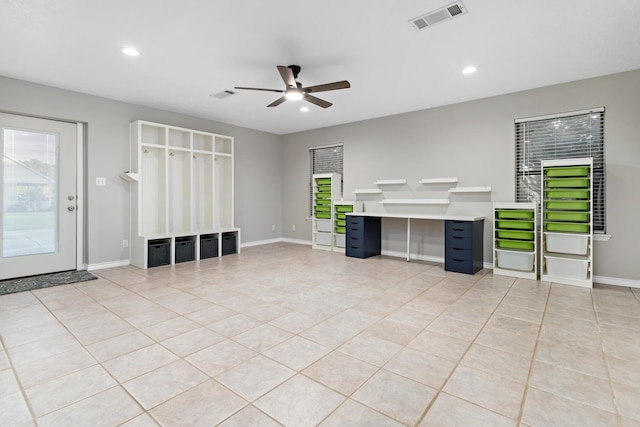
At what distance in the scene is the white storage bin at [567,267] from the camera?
396cm

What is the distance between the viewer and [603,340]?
247cm

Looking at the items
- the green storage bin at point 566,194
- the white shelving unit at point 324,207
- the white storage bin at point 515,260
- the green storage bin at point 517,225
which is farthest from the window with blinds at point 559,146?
the white shelving unit at point 324,207

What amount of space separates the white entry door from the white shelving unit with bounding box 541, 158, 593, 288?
6857 mm

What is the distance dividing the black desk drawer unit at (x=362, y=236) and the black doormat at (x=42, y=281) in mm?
4109

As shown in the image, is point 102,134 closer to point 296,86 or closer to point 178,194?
point 178,194

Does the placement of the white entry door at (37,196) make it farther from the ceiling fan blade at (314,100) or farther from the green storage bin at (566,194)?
the green storage bin at (566,194)

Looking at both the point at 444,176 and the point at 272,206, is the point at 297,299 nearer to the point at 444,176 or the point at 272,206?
the point at 444,176

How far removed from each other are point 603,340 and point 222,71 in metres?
4.78

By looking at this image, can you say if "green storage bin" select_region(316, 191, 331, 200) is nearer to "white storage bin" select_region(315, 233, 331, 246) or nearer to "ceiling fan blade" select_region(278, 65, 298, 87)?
"white storage bin" select_region(315, 233, 331, 246)

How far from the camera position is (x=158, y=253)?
507cm

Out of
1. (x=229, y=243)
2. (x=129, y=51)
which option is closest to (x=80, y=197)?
(x=229, y=243)

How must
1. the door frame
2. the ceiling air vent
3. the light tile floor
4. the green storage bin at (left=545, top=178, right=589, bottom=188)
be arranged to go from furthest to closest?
the door frame → the green storage bin at (left=545, top=178, right=589, bottom=188) → the ceiling air vent → the light tile floor

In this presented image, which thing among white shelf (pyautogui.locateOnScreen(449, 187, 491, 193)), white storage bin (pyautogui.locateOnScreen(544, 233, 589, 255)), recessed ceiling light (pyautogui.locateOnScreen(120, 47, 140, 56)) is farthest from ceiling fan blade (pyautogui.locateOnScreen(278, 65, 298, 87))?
white storage bin (pyautogui.locateOnScreen(544, 233, 589, 255))

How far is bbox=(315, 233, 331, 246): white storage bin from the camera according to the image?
21.7 feet
